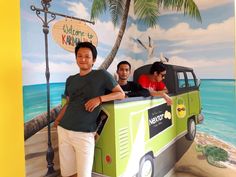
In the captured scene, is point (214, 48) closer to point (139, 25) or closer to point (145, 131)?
point (139, 25)

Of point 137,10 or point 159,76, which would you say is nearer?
point 159,76

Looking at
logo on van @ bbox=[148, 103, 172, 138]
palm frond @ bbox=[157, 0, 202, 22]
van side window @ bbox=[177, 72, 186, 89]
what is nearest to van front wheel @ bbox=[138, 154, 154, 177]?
logo on van @ bbox=[148, 103, 172, 138]

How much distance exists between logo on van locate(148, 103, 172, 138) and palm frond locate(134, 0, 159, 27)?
4.32ft

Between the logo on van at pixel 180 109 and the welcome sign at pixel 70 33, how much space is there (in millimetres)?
1438

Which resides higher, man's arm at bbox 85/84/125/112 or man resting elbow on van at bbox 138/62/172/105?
man resting elbow on van at bbox 138/62/172/105

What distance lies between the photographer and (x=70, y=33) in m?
2.51

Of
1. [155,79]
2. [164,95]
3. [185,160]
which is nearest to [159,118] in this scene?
[164,95]

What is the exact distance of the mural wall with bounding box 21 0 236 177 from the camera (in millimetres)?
2350

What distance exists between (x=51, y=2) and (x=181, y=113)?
209 cm

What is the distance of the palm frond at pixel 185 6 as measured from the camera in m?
3.11

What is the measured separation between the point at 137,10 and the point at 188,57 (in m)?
1.03

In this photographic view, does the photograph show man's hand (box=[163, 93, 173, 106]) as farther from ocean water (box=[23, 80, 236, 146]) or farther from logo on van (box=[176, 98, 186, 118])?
ocean water (box=[23, 80, 236, 146])

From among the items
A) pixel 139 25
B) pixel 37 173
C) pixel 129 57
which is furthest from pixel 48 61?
pixel 139 25

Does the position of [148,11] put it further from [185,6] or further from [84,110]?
[84,110]
